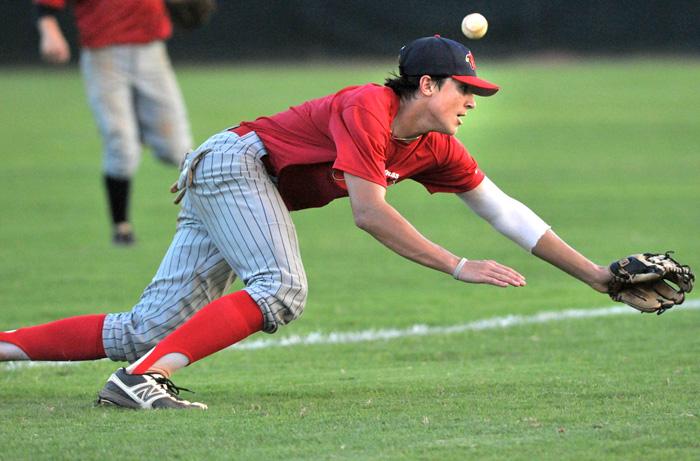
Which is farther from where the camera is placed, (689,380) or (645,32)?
(645,32)

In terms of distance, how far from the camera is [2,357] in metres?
3.49

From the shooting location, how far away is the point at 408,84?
3.42m

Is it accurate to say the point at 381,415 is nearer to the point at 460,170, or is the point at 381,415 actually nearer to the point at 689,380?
the point at 460,170

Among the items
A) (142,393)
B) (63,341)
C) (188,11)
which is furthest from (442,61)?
(188,11)

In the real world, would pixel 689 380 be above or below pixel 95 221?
above

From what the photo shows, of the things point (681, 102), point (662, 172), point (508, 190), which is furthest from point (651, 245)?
point (681, 102)

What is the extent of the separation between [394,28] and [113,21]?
60.8 ft

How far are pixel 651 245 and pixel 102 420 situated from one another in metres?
4.94

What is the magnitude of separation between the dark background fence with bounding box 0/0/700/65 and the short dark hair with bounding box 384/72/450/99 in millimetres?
21248

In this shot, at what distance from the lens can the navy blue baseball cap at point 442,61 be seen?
3.33 metres

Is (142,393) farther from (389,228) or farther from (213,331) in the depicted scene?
(389,228)

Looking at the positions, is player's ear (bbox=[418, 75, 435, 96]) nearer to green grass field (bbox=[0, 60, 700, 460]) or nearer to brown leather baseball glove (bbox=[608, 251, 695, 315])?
brown leather baseball glove (bbox=[608, 251, 695, 315])

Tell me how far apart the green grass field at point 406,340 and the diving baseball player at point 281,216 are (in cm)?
23

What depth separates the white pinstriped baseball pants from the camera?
3.29m
